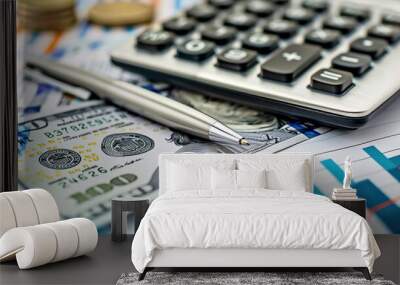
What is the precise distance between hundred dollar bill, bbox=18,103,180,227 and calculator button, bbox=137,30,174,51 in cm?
16

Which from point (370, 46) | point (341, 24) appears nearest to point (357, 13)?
point (341, 24)

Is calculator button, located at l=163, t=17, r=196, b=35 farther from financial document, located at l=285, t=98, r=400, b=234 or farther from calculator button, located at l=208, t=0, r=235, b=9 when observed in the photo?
financial document, located at l=285, t=98, r=400, b=234

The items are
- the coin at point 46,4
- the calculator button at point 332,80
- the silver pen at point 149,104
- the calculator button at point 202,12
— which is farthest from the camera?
the coin at point 46,4

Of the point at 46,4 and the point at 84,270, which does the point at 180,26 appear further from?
the point at 84,270

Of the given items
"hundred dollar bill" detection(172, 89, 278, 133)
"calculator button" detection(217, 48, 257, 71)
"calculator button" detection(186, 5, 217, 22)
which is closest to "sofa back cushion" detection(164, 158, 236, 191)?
"hundred dollar bill" detection(172, 89, 278, 133)

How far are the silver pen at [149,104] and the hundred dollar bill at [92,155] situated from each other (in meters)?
0.03

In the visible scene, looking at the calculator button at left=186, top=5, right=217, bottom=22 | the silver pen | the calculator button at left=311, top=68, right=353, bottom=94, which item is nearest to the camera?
the calculator button at left=311, top=68, right=353, bottom=94

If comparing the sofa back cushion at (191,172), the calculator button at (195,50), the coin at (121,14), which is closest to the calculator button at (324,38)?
the calculator button at (195,50)

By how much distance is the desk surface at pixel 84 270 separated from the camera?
5.65ft

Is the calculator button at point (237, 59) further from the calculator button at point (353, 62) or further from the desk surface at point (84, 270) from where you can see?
the desk surface at point (84, 270)

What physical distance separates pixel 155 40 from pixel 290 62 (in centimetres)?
33

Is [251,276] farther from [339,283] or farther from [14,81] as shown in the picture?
[14,81]

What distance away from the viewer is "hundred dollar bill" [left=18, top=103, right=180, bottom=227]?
6.05 ft

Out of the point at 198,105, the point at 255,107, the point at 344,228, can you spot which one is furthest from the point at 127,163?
the point at 344,228
